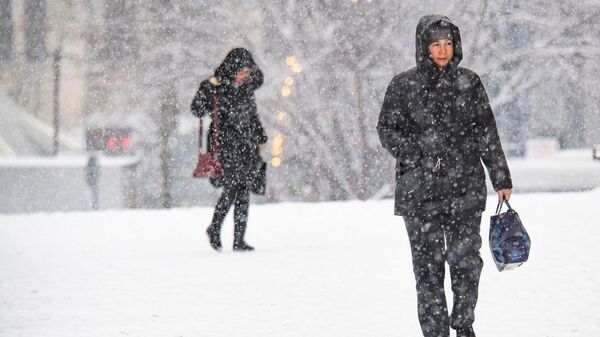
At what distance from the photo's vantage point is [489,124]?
5086mm

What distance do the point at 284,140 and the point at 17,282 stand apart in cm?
1686

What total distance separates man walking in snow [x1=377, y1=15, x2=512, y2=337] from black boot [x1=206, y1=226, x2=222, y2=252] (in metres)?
4.71

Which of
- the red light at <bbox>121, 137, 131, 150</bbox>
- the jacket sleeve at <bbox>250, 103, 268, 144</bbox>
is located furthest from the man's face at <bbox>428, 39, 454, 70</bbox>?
the red light at <bbox>121, 137, 131, 150</bbox>

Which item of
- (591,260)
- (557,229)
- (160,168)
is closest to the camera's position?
(591,260)

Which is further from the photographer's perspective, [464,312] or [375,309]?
[375,309]

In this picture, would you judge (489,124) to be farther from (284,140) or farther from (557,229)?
(284,140)

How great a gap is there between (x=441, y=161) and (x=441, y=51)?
0.50 metres

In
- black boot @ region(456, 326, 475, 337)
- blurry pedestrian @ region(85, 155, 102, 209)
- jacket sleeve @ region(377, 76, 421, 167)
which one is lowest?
blurry pedestrian @ region(85, 155, 102, 209)

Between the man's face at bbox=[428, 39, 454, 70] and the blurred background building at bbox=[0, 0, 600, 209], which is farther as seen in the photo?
the blurred background building at bbox=[0, 0, 600, 209]

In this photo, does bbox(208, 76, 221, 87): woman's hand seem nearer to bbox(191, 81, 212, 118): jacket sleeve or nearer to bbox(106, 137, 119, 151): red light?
bbox(191, 81, 212, 118): jacket sleeve

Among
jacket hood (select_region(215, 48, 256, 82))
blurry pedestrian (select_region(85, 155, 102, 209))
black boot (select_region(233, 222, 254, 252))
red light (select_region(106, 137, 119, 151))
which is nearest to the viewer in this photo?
jacket hood (select_region(215, 48, 256, 82))

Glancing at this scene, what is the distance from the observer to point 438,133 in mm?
5012

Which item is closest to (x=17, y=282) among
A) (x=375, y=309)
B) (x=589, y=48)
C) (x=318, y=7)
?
(x=375, y=309)

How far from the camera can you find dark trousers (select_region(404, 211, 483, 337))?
16.7 feet
